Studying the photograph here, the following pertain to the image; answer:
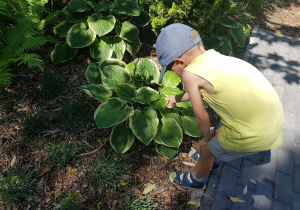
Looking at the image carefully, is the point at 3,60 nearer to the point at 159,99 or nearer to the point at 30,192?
the point at 30,192

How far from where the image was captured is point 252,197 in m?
2.59

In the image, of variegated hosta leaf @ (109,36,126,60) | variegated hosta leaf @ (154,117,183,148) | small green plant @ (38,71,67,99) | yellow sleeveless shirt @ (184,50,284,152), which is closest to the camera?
yellow sleeveless shirt @ (184,50,284,152)

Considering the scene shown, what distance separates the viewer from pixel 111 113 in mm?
2625

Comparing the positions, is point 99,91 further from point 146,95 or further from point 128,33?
point 128,33

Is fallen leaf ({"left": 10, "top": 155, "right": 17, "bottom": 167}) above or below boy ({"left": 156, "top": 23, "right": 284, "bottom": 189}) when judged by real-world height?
below

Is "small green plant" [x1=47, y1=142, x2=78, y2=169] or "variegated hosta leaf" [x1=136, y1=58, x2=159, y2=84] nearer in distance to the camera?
"small green plant" [x1=47, y1=142, x2=78, y2=169]

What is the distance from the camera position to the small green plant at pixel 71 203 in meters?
2.29

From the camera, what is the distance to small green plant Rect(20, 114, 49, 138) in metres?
2.80

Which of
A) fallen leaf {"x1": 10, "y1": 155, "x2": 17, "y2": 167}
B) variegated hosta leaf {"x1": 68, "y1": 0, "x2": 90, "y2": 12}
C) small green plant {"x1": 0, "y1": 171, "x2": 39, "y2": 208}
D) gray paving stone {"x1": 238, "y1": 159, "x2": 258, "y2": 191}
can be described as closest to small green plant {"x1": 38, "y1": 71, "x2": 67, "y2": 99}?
fallen leaf {"x1": 10, "y1": 155, "x2": 17, "y2": 167}

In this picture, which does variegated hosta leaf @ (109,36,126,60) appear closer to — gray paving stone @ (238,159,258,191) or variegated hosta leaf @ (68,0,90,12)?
variegated hosta leaf @ (68,0,90,12)

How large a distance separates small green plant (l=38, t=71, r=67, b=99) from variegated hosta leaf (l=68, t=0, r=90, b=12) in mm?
1011

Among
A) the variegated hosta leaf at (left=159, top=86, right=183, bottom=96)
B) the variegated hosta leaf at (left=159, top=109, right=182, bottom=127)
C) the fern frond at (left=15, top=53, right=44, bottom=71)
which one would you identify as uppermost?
the fern frond at (left=15, top=53, right=44, bottom=71)

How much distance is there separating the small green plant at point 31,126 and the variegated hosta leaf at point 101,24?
1425 millimetres

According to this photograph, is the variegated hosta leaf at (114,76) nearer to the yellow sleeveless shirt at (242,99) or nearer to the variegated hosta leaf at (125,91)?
the variegated hosta leaf at (125,91)
